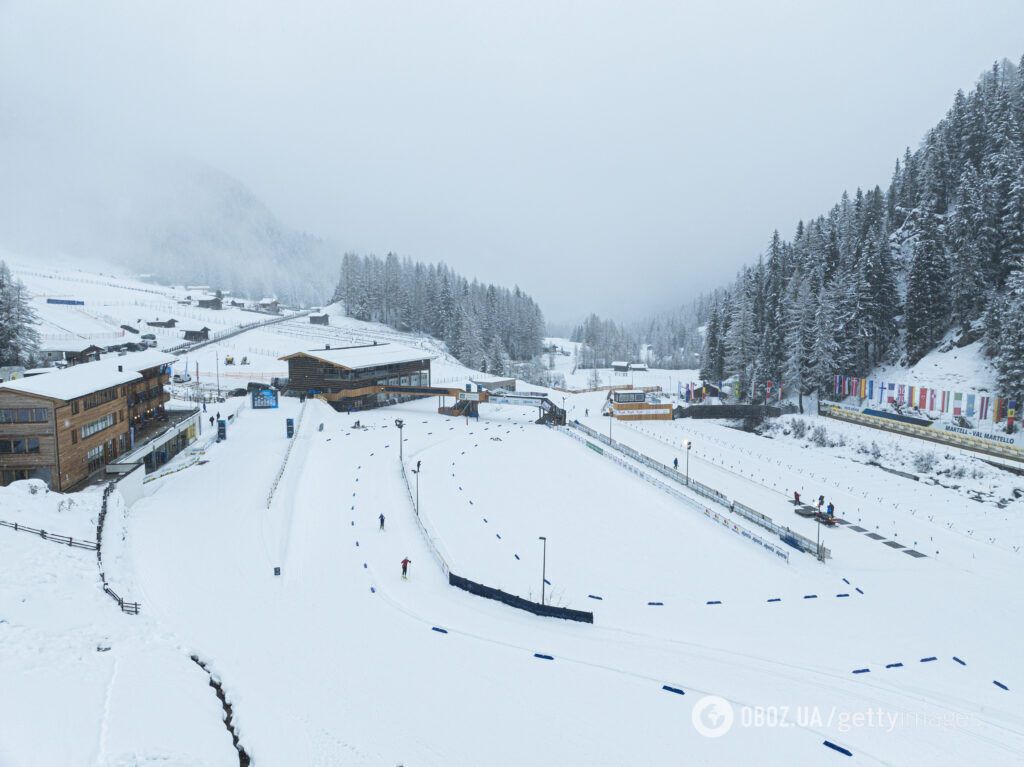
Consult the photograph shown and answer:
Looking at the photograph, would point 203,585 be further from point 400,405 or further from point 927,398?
point 927,398

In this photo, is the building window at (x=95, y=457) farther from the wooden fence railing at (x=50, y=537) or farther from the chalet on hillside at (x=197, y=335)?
the chalet on hillside at (x=197, y=335)

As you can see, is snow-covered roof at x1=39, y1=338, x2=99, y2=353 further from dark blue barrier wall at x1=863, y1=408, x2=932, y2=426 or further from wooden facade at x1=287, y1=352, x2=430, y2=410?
dark blue barrier wall at x1=863, y1=408, x2=932, y2=426

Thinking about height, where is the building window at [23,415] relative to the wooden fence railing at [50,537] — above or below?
above

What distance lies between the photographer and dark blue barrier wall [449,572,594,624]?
72.8 feet

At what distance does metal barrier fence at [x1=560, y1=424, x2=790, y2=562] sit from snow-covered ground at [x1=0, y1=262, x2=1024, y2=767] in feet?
2.40

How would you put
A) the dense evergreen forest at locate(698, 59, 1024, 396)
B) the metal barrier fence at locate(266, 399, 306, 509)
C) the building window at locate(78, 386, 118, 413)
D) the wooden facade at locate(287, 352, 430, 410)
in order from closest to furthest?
1. the building window at locate(78, 386, 118, 413)
2. the metal barrier fence at locate(266, 399, 306, 509)
3. the dense evergreen forest at locate(698, 59, 1024, 396)
4. the wooden facade at locate(287, 352, 430, 410)

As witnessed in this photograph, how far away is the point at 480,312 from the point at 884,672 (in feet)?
347

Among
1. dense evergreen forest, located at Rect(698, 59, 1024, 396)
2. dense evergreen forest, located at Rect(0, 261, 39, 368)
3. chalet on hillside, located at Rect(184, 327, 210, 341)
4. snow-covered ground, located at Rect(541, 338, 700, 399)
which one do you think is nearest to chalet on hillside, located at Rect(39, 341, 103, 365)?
dense evergreen forest, located at Rect(0, 261, 39, 368)

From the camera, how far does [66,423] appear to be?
1204 inches

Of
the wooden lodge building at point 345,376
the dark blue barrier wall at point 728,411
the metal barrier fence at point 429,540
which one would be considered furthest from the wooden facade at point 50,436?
the dark blue barrier wall at point 728,411

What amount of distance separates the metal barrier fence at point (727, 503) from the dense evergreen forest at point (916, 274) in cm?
3062

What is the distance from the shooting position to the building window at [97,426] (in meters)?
32.5

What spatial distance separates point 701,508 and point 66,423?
3758cm


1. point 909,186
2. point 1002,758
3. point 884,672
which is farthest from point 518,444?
point 909,186
